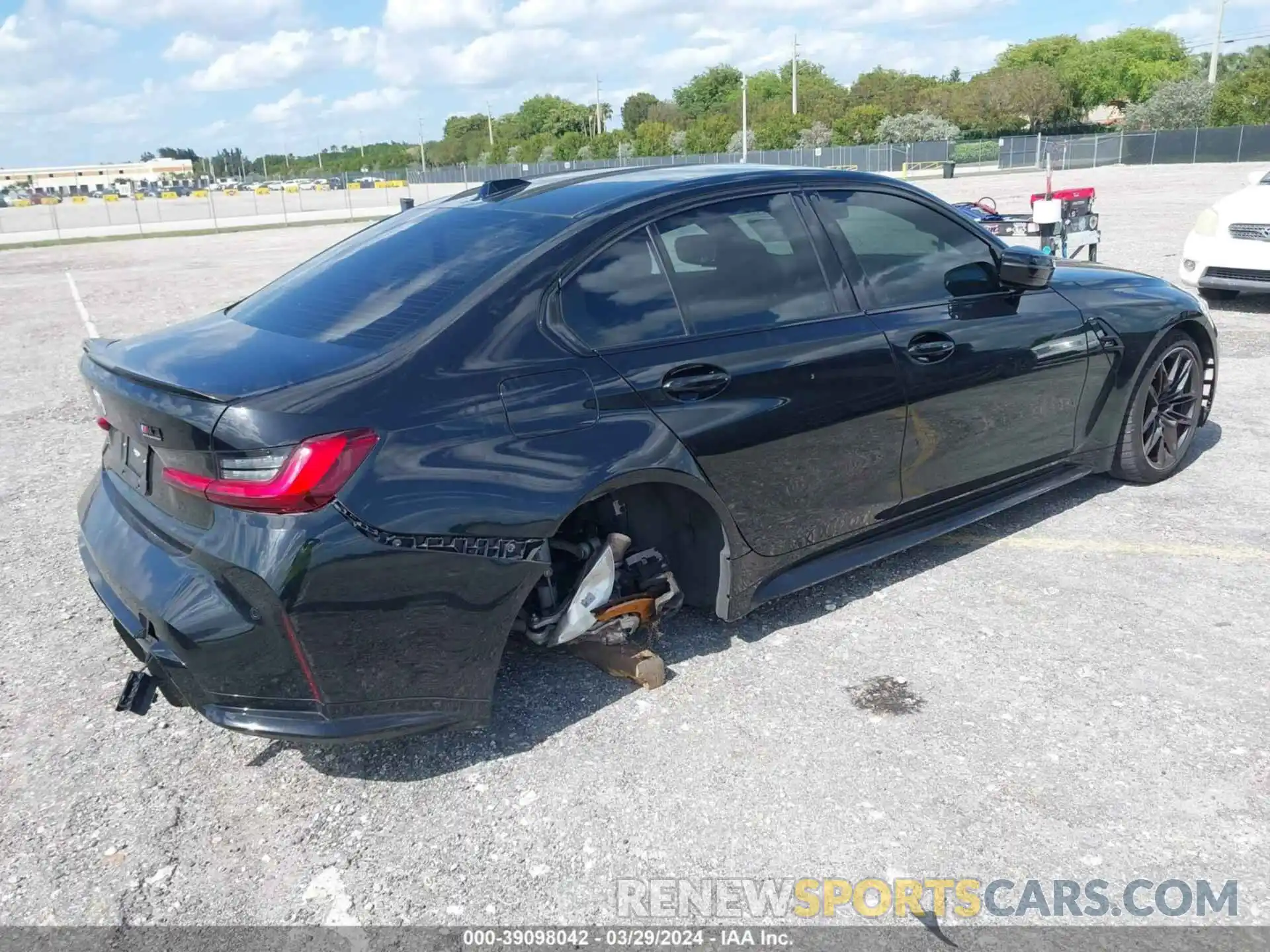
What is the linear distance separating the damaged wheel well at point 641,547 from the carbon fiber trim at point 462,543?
0.57 ft

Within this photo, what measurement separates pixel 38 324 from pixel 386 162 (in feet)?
483

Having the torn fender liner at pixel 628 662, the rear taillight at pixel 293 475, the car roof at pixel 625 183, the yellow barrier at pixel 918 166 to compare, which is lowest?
the torn fender liner at pixel 628 662

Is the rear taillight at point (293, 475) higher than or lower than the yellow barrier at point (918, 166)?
lower

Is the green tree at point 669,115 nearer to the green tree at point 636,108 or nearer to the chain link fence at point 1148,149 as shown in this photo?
the green tree at point 636,108

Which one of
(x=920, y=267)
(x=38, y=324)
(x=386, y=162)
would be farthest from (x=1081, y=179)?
(x=386, y=162)

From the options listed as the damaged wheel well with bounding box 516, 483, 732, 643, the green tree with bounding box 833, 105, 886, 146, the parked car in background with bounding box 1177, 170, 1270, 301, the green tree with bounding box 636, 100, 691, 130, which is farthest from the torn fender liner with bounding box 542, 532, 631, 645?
the green tree with bounding box 636, 100, 691, 130

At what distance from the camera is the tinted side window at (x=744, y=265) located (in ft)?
11.1

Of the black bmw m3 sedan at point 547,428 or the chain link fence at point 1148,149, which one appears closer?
the black bmw m3 sedan at point 547,428

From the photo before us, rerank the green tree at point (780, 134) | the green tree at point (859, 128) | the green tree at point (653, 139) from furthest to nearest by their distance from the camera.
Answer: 1. the green tree at point (653, 139)
2. the green tree at point (780, 134)
3. the green tree at point (859, 128)

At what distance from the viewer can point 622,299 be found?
10.5 feet

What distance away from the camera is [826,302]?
12.0 feet

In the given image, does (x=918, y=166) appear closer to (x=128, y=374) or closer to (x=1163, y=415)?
(x=1163, y=415)

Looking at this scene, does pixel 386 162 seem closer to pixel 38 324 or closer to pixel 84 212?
pixel 84 212

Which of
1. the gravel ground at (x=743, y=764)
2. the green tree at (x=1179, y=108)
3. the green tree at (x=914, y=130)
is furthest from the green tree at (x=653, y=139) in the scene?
the gravel ground at (x=743, y=764)
